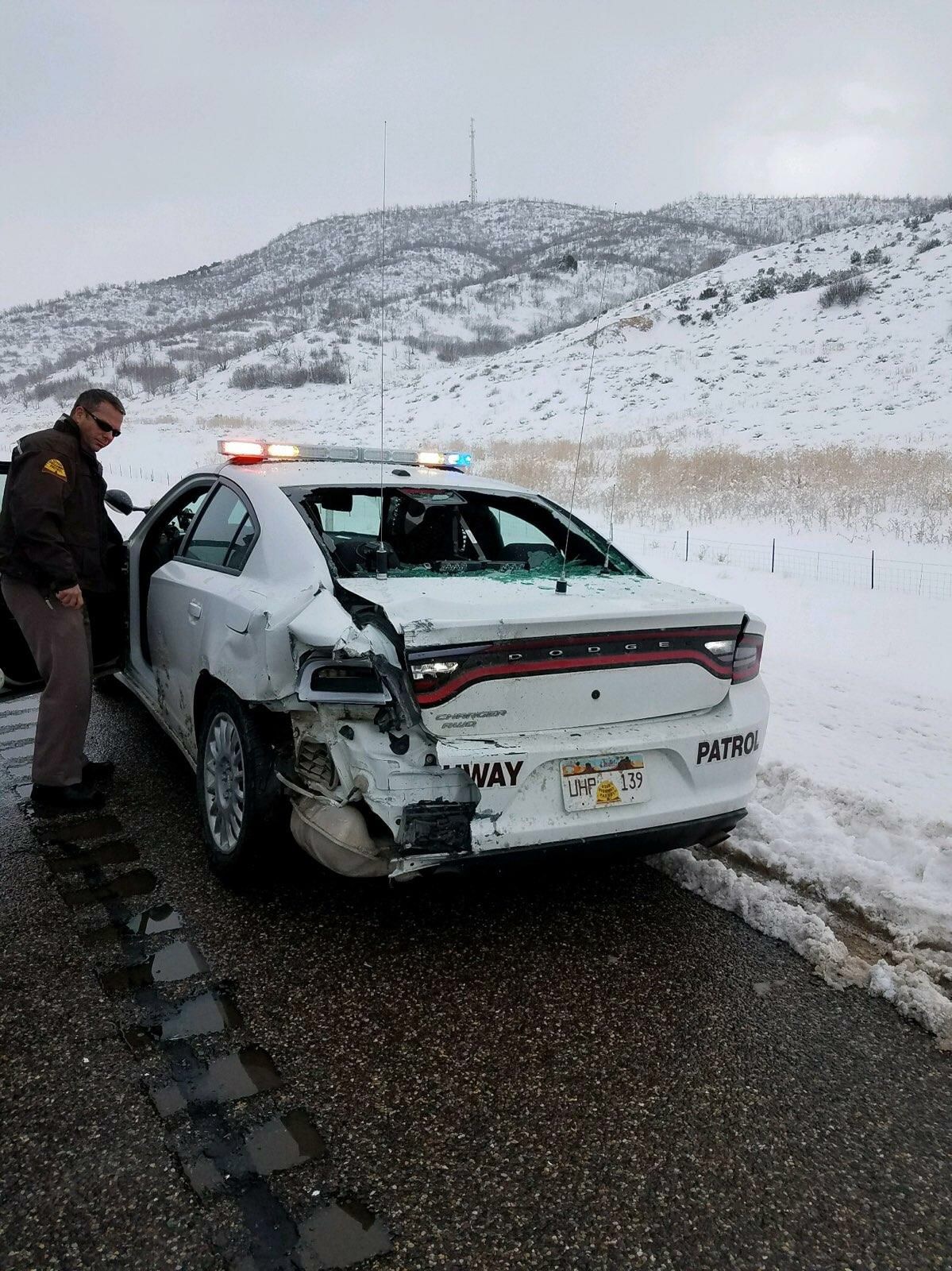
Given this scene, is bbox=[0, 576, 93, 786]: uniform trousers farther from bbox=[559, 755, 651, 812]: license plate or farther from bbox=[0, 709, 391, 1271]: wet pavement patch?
bbox=[559, 755, 651, 812]: license plate

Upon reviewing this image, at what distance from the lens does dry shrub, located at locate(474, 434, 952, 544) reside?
1256 cm

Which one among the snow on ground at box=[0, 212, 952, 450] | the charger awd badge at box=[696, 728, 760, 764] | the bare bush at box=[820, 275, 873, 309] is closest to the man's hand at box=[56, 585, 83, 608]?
the charger awd badge at box=[696, 728, 760, 764]

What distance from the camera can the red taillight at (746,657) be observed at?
9.91ft

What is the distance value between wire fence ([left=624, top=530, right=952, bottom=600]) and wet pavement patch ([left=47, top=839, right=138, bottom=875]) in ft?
A: 24.1

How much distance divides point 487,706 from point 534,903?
1.05 meters

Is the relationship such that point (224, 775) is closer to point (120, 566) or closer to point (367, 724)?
point (367, 724)

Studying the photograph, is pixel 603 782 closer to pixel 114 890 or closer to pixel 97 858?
pixel 114 890

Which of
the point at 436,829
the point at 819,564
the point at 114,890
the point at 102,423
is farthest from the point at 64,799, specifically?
the point at 819,564

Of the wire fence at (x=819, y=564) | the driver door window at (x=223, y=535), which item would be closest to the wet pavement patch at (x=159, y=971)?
the driver door window at (x=223, y=535)

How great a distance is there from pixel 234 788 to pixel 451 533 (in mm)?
1623

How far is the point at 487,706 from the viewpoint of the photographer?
260cm

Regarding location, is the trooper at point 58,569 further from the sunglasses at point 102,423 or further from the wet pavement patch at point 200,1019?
the wet pavement patch at point 200,1019

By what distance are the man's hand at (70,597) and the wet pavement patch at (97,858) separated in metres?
1.08

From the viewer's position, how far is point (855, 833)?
371cm
